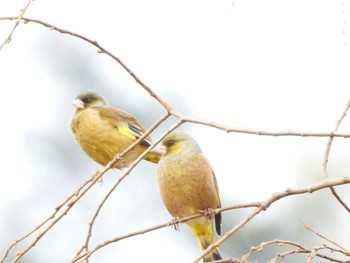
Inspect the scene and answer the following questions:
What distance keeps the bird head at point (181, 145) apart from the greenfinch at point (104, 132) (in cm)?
38

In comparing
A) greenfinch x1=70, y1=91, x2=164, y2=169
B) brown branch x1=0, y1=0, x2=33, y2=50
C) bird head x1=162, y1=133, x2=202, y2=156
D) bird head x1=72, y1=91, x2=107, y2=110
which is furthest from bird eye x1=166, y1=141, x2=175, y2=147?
brown branch x1=0, y1=0, x2=33, y2=50

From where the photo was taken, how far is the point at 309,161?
14430 millimetres

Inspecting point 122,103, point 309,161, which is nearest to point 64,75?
point 122,103

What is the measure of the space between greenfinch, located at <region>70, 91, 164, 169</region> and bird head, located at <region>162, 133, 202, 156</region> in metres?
0.38

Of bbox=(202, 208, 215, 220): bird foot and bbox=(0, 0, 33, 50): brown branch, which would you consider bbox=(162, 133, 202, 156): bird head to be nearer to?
bbox=(202, 208, 215, 220): bird foot

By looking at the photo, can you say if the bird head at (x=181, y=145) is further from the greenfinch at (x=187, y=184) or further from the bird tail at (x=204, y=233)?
the bird tail at (x=204, y=233)

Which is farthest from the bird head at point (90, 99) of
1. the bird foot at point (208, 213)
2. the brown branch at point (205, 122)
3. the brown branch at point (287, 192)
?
the brown branch at point (287, 192)

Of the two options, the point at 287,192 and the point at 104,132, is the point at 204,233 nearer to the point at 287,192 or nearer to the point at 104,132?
the point at 104,132

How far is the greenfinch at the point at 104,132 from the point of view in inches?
187

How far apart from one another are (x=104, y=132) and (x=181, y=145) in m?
0.75

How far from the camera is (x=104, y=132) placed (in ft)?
16.0

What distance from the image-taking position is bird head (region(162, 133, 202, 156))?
424cm

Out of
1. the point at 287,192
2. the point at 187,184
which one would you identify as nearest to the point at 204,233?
the point at 187,184

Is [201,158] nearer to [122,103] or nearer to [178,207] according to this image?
[178,207]
